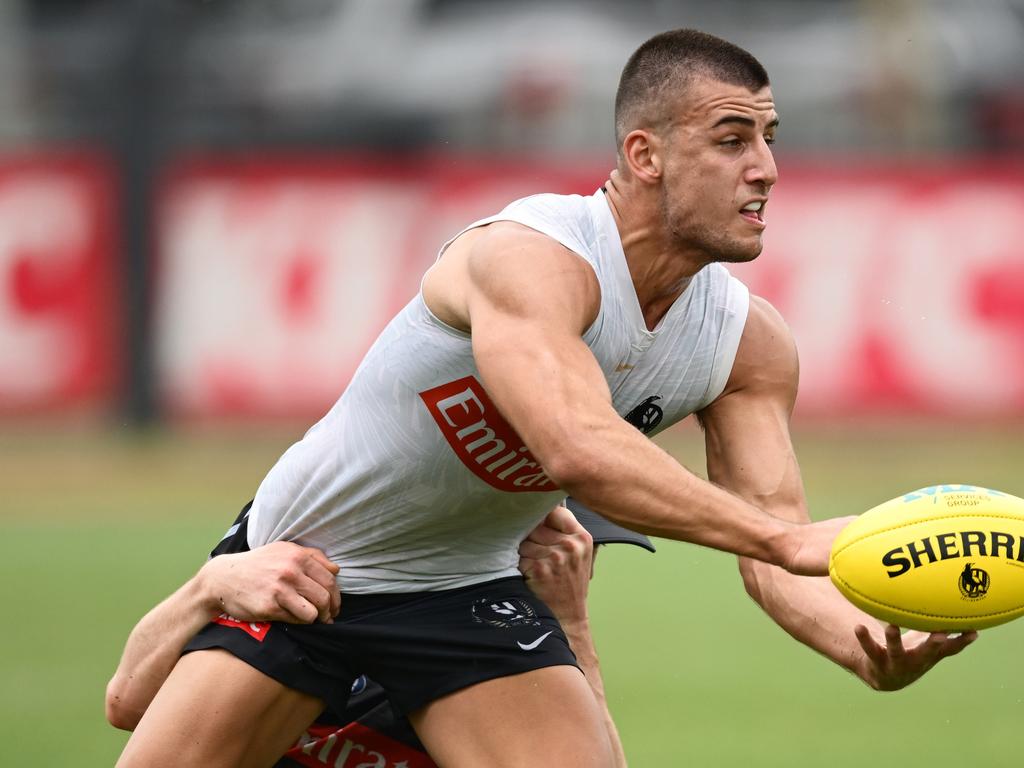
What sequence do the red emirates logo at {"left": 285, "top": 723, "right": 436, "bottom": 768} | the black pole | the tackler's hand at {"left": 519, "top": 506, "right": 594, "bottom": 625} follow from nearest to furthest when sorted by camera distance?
1. the red emirates logo at {"left": 285, "top": 723, "right": 436, "bottom": 768}
2. the tackler's hand at {"left": 519, "top": 506, "right": 594, "bottom": 625}
3. the black pole

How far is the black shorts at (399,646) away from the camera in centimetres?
490

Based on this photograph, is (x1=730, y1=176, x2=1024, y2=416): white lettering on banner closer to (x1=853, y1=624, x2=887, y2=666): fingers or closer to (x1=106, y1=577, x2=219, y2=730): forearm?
(x1=106, y1=577, x2=219, y2=730): forearm

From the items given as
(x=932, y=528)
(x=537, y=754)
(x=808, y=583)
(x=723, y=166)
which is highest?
(x=723, y=166)

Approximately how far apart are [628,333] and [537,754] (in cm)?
115

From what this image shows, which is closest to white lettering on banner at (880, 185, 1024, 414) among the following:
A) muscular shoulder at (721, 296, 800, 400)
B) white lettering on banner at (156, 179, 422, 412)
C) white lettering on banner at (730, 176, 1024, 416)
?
white lettering on banner at (730, 176, 1024, 416)

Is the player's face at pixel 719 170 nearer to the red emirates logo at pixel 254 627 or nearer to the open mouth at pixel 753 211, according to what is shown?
the open mouth at pixel 753 211

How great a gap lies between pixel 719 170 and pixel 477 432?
0.94 m

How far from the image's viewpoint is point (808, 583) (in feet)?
16.2

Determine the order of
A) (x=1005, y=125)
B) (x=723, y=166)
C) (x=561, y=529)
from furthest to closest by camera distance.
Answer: (x=1005, y=125)
(x=561, y=529)
(x=723, y=166)

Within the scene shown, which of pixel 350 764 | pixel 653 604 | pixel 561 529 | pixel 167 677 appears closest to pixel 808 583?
pixel 561 529

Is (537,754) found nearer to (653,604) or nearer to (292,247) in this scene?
(653,604)

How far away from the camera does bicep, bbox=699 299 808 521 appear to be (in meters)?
5.02

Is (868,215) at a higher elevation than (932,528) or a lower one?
lower

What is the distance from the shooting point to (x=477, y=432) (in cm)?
474
